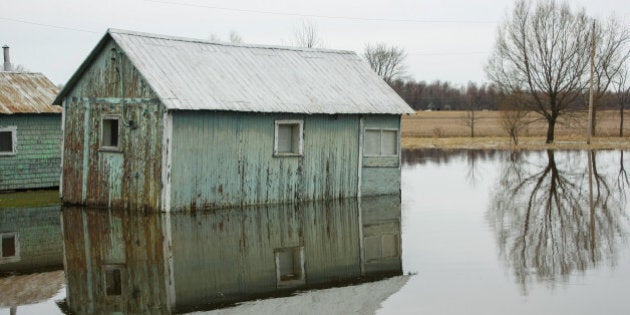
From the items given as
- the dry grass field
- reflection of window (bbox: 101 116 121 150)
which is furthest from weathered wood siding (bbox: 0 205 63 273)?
the dry grass field

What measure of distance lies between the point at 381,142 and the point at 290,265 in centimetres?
1146

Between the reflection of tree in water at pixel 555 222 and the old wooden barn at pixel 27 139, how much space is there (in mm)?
13399

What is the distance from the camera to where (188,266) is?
1378 centimetres

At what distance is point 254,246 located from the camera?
15844 millimetres

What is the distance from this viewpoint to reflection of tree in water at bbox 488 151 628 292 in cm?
1386

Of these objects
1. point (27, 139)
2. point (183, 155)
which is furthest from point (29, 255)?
point (27, 139)

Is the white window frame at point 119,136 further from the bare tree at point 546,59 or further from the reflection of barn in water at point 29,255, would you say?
the bare tree at point 546,59

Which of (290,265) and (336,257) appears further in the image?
(336,257)

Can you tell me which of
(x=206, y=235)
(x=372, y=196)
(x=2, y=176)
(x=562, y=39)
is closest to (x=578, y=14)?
(x=562, y=39)

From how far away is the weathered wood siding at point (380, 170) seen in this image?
24.6 meters

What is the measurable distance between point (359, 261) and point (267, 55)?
11.9m

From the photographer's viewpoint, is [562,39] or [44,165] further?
[562,39]

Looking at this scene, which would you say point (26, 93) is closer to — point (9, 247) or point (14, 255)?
point (9, 247)

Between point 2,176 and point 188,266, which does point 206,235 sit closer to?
point 188,266
